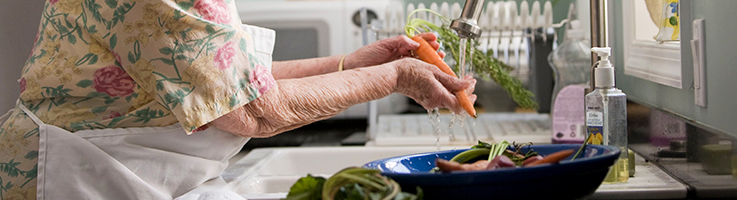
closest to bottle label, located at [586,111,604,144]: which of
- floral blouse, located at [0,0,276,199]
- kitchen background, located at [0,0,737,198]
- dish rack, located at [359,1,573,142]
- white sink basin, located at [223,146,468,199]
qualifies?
kitchen background, located at [0,0,737,198]

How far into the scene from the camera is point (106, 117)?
0.76 meters

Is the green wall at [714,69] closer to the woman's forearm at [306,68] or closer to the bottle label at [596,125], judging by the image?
the bottle label at [596,125]

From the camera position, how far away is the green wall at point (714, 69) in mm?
739

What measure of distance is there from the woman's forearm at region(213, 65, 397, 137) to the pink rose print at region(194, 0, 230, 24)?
0.11m

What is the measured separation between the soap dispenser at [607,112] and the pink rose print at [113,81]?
24.3 inches

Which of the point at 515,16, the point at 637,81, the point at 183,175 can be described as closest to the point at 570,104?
the point at 637,81

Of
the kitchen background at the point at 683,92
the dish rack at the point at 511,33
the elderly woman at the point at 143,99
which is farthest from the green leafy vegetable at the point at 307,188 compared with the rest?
the dish rack at the point at 511,33

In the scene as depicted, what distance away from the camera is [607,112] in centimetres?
78

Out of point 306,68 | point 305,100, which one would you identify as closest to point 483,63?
point 306,68

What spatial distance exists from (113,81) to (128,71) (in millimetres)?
42

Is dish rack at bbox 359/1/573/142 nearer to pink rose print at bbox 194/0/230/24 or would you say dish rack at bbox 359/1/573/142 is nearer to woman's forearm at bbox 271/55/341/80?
woman's forearm at bbox 271/55/341/80

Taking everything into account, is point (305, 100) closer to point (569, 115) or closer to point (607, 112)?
point (607, 112)

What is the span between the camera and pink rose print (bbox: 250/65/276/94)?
2.41ft

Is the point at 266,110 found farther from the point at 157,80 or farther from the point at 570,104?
the point at 570,104
